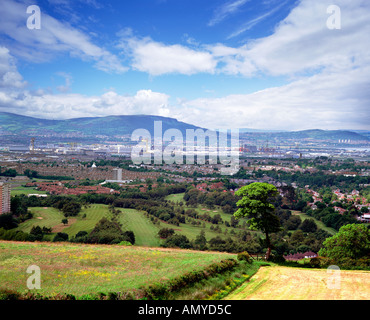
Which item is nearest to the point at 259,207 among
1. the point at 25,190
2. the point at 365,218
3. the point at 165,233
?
the point at 165,233

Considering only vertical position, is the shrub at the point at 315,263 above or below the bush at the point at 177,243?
above

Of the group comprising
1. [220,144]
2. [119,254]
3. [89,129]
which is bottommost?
[119,254]

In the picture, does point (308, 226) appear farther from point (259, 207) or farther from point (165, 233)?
point (259, 207)

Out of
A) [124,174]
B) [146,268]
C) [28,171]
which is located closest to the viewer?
[146,268]

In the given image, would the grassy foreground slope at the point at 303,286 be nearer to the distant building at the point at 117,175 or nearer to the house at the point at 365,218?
the house at the point at 365,218

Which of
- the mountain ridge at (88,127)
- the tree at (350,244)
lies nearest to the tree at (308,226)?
the tree at (350,244)
